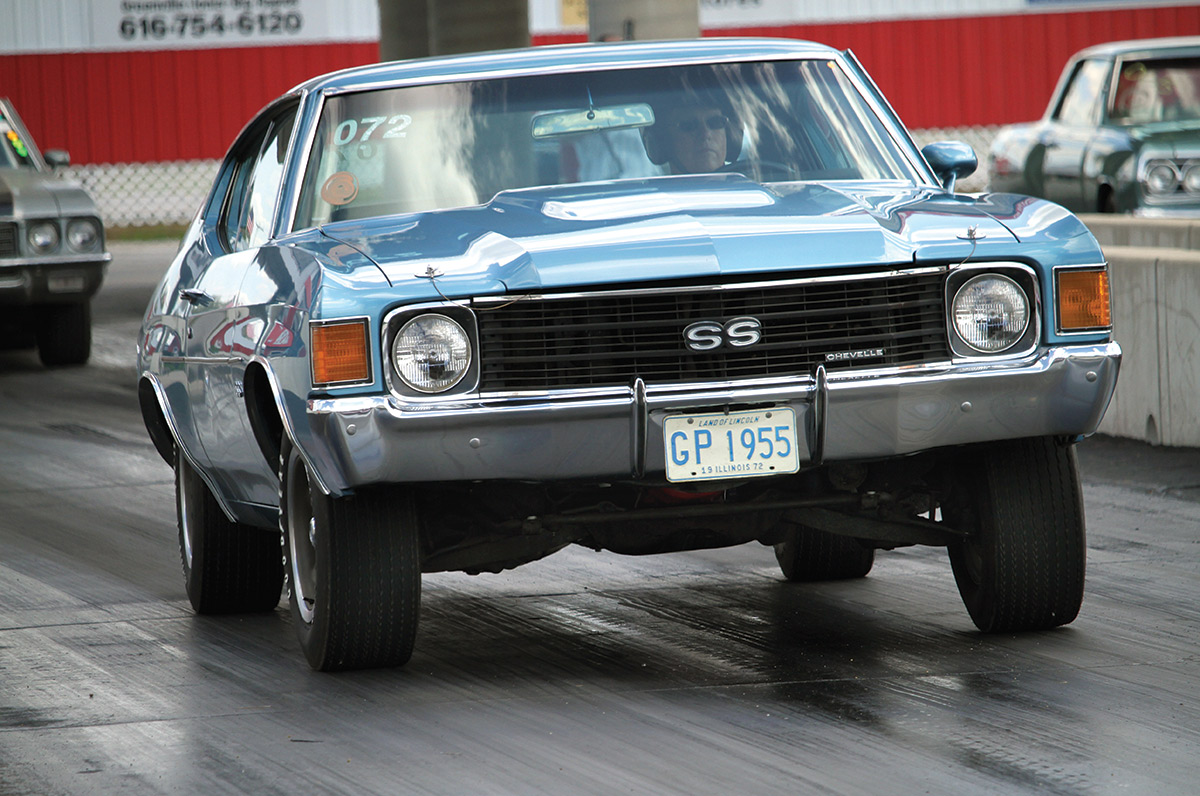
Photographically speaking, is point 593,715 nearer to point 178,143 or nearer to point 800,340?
point 800,340

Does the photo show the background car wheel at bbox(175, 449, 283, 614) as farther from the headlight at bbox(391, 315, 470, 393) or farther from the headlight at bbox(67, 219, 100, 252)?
the headlight at bbox(67, 219, 100, 252)

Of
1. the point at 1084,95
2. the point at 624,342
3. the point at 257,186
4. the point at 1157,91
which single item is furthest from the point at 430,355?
the point at 1084,95

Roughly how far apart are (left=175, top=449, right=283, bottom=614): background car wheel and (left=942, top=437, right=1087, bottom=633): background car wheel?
2.26 metres

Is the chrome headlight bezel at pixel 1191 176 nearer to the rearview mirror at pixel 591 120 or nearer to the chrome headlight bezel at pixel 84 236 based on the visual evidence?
the chrome headlight bezel at pixel 84 236

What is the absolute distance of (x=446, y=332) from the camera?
15.7ft

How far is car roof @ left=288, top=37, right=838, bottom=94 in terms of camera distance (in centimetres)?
588

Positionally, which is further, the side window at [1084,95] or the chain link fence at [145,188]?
the chain link fence at [145,188]

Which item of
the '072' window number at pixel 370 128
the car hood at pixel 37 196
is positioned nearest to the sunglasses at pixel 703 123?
the '072' window number at pixel 370 128

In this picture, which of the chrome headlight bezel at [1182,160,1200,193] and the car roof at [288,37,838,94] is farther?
the chrome headlight bezel at [1182,160,1200,193]

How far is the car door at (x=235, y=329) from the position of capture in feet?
18.0

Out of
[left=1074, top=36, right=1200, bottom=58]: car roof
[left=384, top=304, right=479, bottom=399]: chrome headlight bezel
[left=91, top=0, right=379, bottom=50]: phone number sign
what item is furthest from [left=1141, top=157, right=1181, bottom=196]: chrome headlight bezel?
[left=91, top=0, right=379, bottom=50]: phone number sign

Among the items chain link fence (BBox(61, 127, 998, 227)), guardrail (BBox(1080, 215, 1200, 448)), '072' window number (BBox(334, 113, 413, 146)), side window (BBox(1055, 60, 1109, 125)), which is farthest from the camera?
chain link fence (BBox(61, 127, 998, 227))

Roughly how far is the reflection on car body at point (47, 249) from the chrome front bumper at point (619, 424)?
32.4 feet

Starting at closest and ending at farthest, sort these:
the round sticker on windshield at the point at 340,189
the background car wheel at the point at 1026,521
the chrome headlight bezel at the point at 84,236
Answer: the background car wheel at the point at 1026,521 < the round sticker on windshield at the point at 340,189 < the chrome headlight bezel at the point at 84,236
